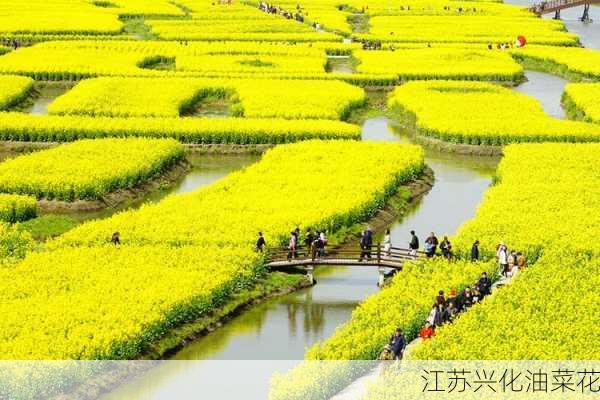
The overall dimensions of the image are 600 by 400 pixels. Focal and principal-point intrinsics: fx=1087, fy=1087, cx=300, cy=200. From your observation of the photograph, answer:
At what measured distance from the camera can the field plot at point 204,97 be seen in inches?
2004

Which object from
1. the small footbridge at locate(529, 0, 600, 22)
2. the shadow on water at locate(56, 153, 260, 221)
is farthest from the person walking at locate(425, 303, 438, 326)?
the small footbridge at locate(529, 0, 600, 22)

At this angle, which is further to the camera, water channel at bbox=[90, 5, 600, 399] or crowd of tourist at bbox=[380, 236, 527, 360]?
water channel at bbox=[90, 5, 600, 399]

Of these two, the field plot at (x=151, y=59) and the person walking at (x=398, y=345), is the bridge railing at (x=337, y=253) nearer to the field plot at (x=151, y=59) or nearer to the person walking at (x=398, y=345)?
the person walking at (x=398, y=345)

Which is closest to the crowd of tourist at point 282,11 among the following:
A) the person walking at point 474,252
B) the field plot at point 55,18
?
the field plot at point 55,18

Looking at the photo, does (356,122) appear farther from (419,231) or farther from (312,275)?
(312,275)

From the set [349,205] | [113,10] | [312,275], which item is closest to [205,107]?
[349,205]

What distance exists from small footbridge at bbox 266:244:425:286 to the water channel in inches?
27.7

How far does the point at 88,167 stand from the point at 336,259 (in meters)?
13.2

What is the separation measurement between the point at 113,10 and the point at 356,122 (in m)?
49.7

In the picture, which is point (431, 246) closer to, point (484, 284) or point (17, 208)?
point (484, 284)

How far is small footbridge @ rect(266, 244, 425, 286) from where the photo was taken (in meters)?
28.5

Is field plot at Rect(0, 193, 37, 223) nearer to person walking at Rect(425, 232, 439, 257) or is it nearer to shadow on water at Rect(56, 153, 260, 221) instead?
shadow on water at Rect(56, 153, 260, 221)

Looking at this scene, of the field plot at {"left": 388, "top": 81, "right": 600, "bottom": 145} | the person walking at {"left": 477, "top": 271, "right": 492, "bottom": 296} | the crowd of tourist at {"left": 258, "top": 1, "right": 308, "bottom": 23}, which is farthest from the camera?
the crowd of tourist at {"left": 258, "top": 1, "right": 308, "bottom": 23}

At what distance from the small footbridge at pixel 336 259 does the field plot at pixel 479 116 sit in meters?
18.8
